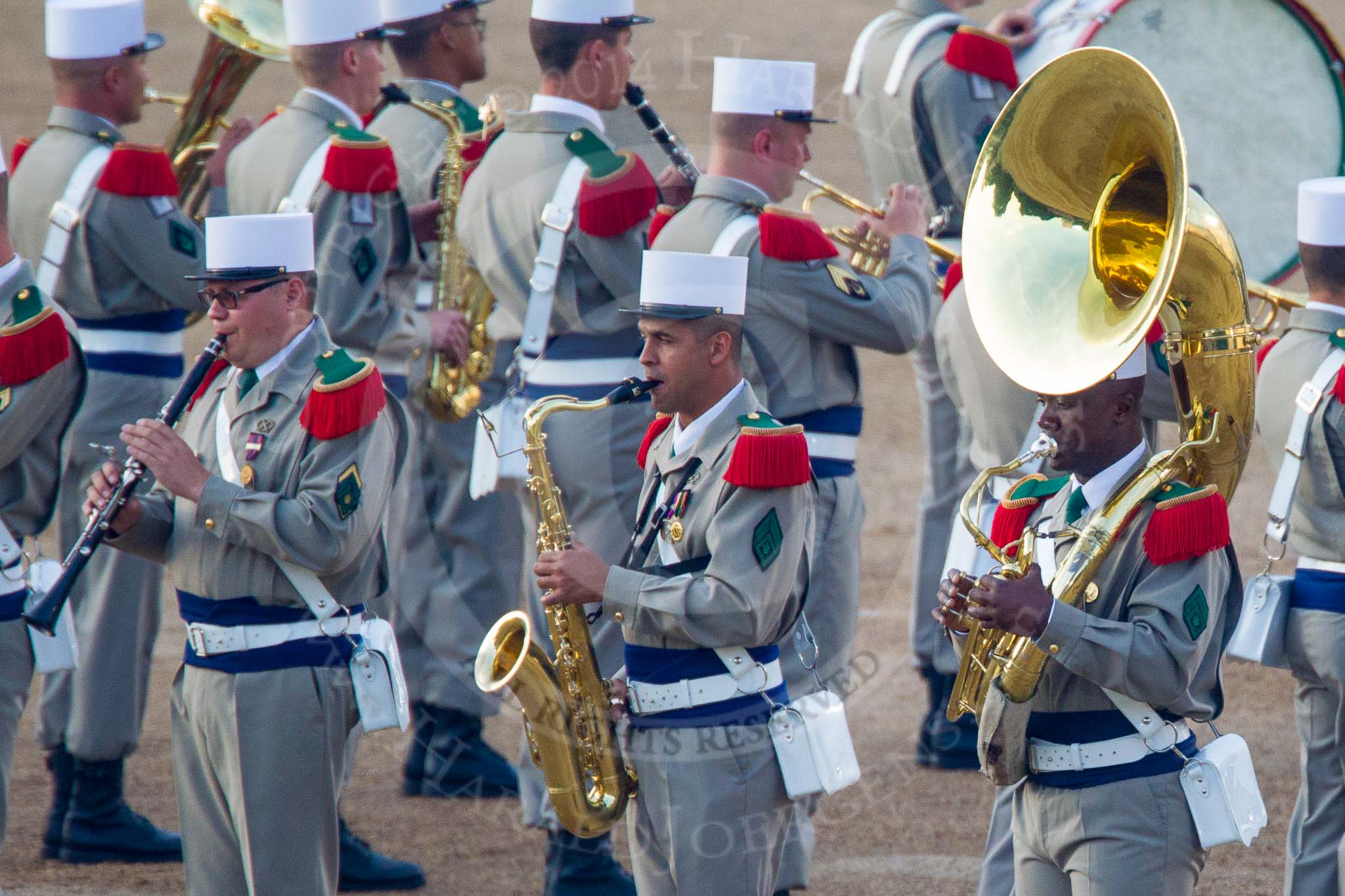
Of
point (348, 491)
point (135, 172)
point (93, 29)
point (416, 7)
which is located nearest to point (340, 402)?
point (348, 491)

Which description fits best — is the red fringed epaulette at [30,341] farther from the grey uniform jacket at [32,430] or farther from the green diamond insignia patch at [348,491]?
the green diamond insignia patch at [348,491]

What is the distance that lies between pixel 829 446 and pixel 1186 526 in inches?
72.8

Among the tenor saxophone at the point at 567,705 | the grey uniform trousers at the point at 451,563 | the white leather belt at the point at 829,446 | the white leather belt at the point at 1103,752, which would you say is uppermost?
the white leather belt at the point at 829,446

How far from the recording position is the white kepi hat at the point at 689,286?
437 cm

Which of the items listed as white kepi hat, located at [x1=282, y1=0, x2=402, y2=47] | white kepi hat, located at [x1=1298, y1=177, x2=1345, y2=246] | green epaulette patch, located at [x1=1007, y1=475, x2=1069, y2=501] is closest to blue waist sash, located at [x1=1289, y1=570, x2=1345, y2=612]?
white kepi hat, located at [x1=1298, y1=177, x2=1345, y2=246]

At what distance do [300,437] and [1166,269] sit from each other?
6.60 feet

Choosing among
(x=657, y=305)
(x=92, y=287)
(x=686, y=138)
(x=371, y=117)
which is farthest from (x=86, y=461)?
(x=686, y=138)

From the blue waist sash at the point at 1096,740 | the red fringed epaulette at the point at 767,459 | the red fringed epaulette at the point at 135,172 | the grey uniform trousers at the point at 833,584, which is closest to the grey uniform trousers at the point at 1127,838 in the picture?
the blue waist sash at the point at 1096,740

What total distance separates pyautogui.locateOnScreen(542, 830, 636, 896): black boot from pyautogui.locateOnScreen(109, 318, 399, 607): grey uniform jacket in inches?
52.8

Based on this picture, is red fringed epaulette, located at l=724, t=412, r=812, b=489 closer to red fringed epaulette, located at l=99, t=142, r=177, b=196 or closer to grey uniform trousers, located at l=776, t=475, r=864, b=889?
grey uniform trousers, located at l=776, t=475, r=864, b=889

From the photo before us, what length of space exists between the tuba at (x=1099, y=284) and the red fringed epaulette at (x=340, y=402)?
1.39 meters

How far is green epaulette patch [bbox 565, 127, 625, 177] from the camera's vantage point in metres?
5.89

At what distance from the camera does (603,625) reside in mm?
5750

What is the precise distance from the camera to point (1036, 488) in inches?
171
